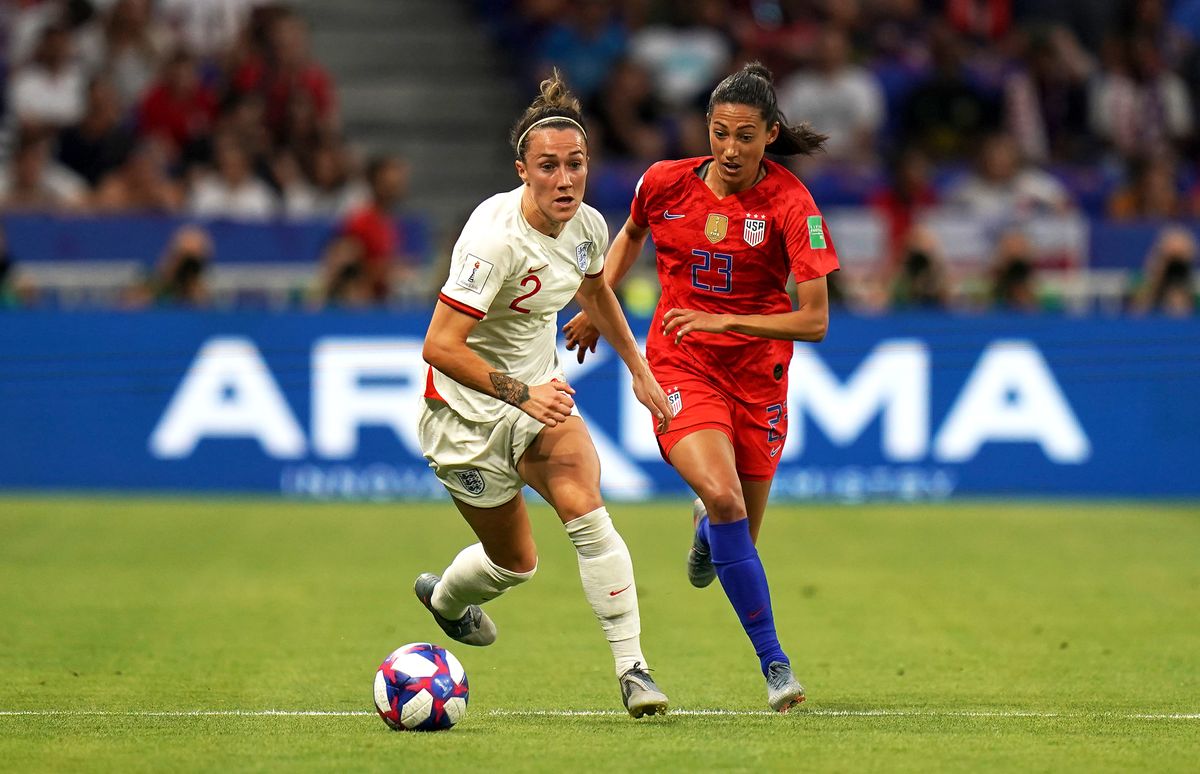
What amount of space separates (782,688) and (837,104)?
469 inches

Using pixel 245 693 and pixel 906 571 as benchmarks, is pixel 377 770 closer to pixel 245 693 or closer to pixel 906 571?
pixel 245 693

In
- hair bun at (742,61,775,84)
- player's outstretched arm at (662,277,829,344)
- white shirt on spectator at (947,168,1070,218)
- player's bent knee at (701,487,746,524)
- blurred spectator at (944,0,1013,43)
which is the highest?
blurred spectator at (944,0,1013,43)

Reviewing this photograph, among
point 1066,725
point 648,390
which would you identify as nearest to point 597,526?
point 648,390

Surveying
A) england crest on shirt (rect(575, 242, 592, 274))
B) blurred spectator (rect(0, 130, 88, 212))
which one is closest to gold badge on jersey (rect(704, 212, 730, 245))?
england crest on shirt (rect(575, 242, 592, 274))

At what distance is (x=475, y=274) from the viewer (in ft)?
20.7

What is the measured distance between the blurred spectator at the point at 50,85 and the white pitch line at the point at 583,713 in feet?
36.2

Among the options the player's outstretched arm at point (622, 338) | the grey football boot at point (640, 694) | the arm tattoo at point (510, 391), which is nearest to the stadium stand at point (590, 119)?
the player's outstretched arm at point (622, 338)

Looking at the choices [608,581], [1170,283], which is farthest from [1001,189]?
[608,581]

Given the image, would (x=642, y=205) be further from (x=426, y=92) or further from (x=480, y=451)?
(x=426, y=92)

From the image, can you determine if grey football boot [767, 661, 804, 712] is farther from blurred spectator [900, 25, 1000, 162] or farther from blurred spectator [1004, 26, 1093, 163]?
blurred spectator [1004, 26, 1093, 163]

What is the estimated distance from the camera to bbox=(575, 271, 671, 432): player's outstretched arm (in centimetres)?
694

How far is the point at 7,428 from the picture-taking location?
13641mm

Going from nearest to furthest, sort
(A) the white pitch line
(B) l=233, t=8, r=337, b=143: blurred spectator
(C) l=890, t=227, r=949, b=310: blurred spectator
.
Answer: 1. (A) the white pitch line
2. (C) l=890, t=227, r=949, b=310: blurred spectator
3. (B) l=233, t=8, r=337, b=143: blurred spectator

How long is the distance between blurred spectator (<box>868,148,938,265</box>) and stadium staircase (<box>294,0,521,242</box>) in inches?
174
